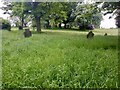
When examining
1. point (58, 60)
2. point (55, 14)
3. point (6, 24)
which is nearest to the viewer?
point (58, 60)

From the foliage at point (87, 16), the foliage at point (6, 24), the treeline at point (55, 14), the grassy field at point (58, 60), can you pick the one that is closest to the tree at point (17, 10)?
the treeline at point (55, 14)

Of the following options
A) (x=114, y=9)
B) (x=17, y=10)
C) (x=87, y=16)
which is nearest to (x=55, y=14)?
(x=87, y=16)

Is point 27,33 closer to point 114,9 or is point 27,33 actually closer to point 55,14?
point 55,14

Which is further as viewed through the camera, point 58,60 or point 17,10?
point 17,10

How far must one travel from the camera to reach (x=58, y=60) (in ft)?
11.1

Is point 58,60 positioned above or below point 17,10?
below

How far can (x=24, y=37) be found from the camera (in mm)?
4059

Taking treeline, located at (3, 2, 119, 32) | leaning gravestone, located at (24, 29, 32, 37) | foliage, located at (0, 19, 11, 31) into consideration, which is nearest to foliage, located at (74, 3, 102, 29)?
treeline, located at (3, 2, 119, 32)

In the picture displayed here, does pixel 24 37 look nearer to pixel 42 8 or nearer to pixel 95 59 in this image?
pixel 42 8

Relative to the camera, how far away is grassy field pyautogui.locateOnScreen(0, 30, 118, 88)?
270cm

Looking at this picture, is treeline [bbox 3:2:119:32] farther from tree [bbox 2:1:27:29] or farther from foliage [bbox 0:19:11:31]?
foliage [bbox 0:19:11:31]

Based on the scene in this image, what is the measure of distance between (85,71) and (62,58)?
1.93 ft

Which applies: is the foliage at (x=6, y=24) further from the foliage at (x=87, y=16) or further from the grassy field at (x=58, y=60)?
the foliage at (x=87, y=16)

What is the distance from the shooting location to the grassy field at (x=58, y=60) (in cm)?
270
